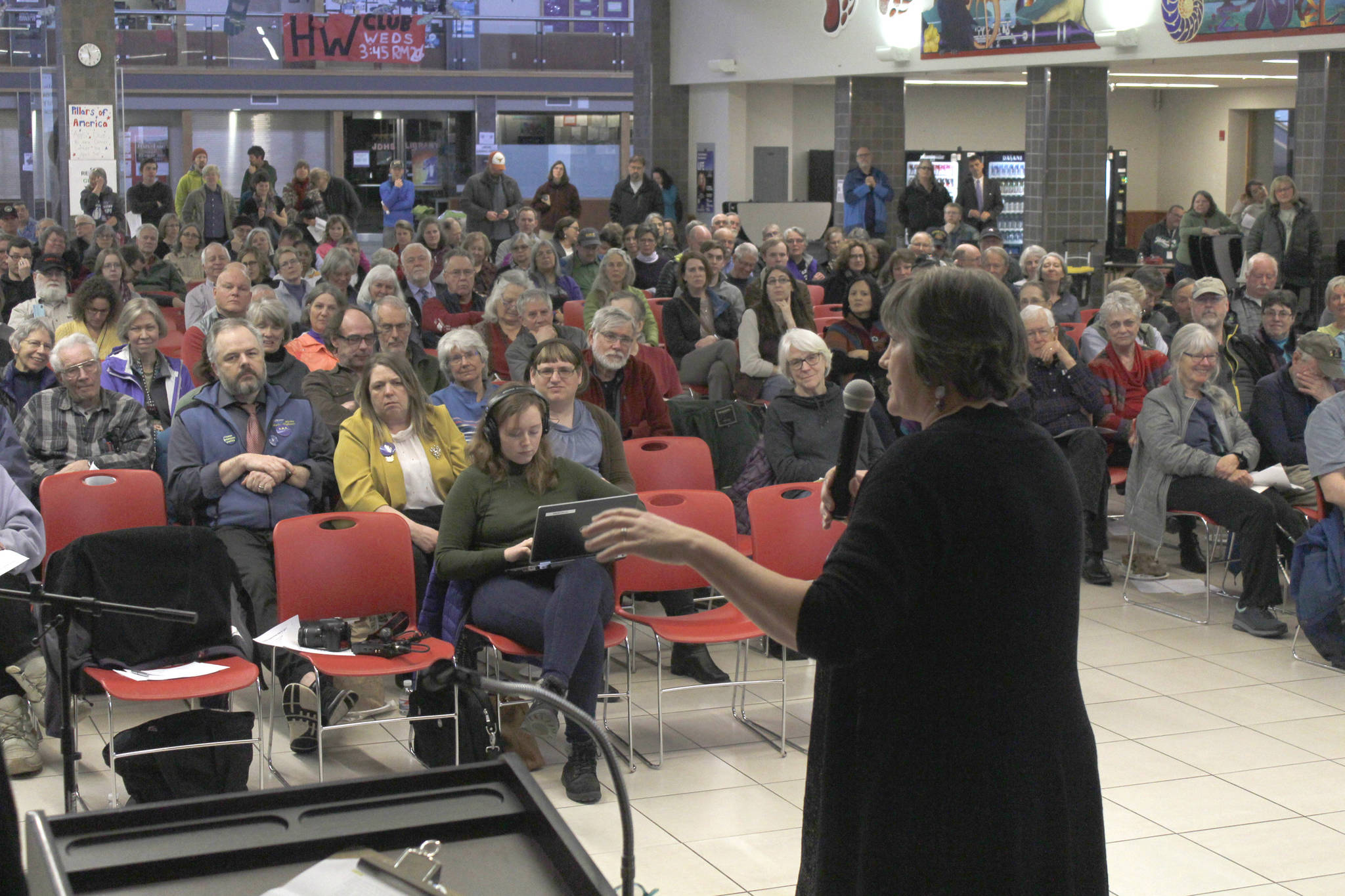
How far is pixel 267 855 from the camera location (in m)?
1.50

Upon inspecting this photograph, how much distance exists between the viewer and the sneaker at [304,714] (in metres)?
4.62

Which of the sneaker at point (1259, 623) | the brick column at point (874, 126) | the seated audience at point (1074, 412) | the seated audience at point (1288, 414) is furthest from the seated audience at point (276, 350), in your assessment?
the brick column at point (874, 126)

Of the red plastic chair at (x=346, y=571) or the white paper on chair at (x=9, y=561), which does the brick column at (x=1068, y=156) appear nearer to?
the red plastic chair at (x=346, y=571)

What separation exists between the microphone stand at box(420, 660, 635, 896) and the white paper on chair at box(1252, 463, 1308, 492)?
508 cm

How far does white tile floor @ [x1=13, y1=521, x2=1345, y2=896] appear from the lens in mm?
3768

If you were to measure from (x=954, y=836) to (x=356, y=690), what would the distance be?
3346 millimetres

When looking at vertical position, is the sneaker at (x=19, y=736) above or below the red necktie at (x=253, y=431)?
below

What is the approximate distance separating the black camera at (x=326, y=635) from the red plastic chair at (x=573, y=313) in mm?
4840

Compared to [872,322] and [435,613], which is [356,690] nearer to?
[435,613]

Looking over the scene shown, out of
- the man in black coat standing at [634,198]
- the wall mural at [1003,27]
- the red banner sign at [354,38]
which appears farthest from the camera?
the red banner sign at [354,38]

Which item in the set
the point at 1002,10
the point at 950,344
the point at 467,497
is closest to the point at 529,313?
the point at 467,497

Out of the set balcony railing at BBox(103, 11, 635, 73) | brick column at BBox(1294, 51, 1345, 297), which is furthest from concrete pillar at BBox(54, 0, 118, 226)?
brick column at BBox(1294, 51, 1345, 297)

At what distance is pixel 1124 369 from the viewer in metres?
7.05

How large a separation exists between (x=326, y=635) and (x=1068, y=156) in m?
10.6
